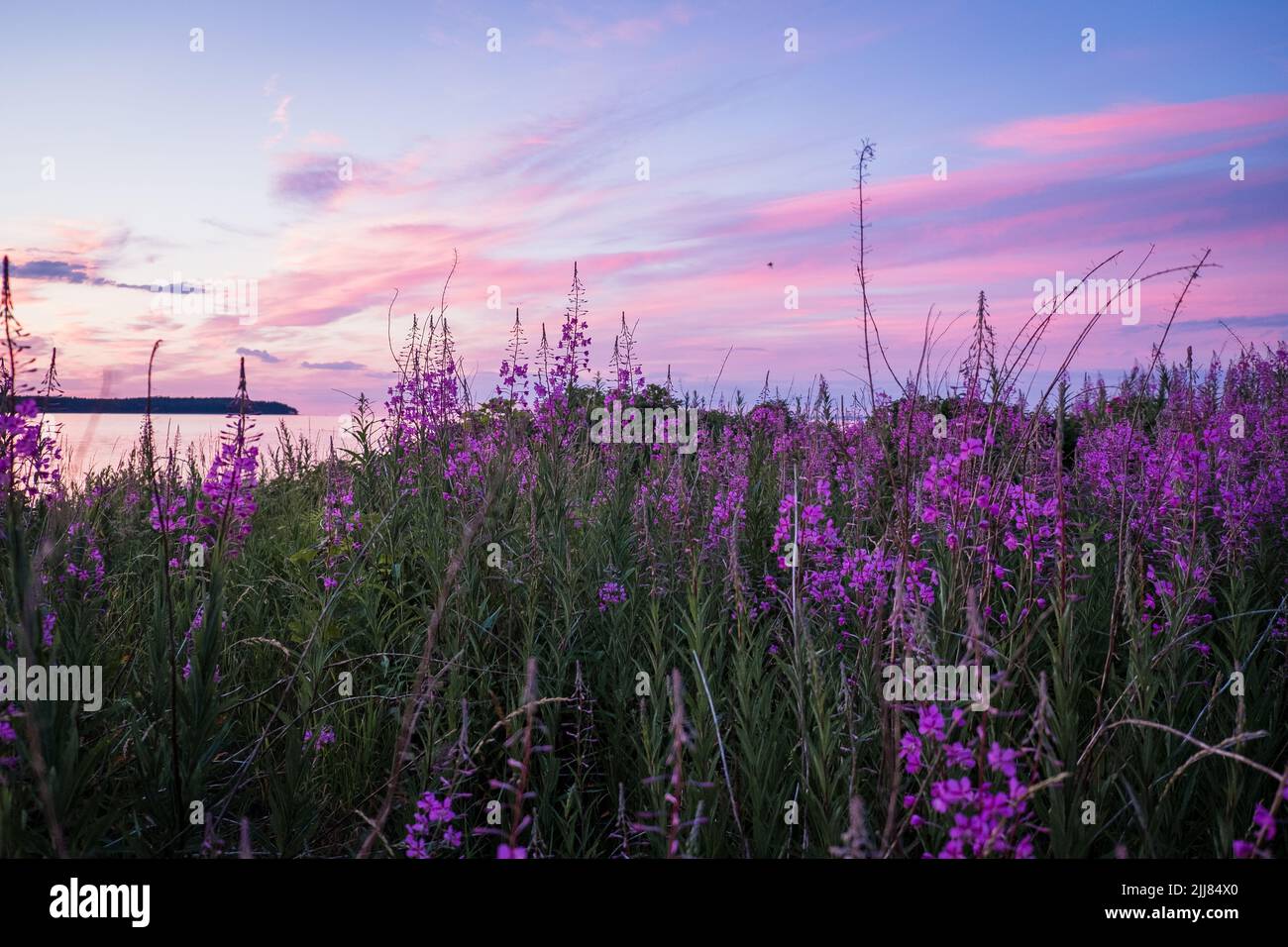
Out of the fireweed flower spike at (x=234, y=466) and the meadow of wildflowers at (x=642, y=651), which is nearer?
the meadow of wildflowers at (x=642, y=651)

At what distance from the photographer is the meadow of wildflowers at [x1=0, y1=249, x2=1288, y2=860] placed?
2617mm

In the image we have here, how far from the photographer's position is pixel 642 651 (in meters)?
4.46

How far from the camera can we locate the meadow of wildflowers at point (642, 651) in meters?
2.62

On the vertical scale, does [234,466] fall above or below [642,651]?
above

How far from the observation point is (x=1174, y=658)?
3635mm

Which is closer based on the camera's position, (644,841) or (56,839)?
(56,839)

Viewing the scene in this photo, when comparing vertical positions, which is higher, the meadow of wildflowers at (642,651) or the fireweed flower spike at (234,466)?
the fireweed flower spike at (234,466)

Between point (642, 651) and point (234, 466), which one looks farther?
point (642, 651)

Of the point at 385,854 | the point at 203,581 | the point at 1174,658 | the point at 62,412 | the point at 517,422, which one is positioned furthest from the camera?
the point at 517,422

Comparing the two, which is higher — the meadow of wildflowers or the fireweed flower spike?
the fireweed flower spike
